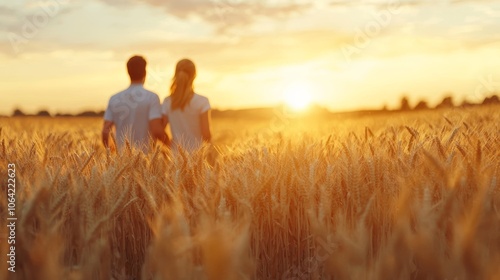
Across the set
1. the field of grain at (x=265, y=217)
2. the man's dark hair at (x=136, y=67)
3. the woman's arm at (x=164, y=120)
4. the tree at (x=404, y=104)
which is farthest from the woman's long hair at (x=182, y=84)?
the tree at (x=404, y=104)

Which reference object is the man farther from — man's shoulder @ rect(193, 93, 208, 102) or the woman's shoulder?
man's shoulder @ rect(193, 93, 208, 102)

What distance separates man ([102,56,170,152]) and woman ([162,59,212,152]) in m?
0.12

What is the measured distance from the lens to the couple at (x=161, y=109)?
4871 millimetres

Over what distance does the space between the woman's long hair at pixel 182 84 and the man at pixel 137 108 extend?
7.4 inches

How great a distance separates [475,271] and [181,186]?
110 centimetres

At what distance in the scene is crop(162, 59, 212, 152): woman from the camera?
4.85 meters

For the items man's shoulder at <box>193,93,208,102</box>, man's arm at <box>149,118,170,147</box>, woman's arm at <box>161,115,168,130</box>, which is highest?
man's shoulder at <box>193,93,208,102</box>

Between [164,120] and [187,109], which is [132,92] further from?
[187,109]

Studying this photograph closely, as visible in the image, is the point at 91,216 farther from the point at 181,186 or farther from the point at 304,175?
the point at 304,175

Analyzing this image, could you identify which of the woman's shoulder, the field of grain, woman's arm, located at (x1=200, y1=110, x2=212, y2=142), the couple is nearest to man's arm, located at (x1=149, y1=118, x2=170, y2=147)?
the couple

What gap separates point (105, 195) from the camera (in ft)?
6.31

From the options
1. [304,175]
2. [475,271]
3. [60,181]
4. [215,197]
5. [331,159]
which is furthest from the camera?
[331,159]

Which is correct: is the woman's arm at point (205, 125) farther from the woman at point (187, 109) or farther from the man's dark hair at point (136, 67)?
the man's dark hair at point (136, 67)

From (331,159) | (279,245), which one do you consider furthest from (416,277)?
(331,159)
